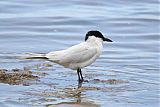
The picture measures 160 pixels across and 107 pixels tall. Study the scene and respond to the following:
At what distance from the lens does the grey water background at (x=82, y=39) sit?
906 centimetres

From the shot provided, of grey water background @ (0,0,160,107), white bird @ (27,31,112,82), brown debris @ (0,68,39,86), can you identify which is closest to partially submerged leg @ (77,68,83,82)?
white bird @ (27,31,112,82)

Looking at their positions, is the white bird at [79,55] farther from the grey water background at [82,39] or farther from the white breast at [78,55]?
the grey water background at [82,39]

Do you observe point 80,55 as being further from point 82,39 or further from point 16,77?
point 82,39

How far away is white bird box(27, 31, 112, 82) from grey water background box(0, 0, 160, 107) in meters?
0.28

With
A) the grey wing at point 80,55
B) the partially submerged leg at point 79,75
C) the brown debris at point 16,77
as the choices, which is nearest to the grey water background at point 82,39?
the partially submerged leg at point 79,75

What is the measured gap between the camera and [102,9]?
1833 cm

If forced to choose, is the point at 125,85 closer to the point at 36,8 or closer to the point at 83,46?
the point at 83,46

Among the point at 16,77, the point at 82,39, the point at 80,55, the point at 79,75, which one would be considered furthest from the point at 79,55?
the point at 82,39

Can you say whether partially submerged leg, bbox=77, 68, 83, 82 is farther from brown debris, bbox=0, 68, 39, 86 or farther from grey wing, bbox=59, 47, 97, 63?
brown debris, bbox=0, 68, 39, 86

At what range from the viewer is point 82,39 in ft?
46.5

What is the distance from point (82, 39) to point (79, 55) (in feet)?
12.9

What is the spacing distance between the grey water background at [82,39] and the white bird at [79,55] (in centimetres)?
28

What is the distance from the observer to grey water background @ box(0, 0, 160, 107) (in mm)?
9062

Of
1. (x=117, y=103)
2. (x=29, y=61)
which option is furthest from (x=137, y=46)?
(x=117, y=103)
